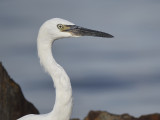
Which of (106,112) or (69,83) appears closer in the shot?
(69,83)

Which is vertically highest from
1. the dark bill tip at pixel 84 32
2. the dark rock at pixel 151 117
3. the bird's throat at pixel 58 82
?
the dark bill tip at pixel 84 32

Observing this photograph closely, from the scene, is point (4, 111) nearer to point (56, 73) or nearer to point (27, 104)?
point (27, 104)

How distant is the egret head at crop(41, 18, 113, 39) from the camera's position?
1041 centimetres

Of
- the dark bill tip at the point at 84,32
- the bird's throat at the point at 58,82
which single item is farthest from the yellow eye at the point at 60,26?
the bird's throat at the point at 58,82

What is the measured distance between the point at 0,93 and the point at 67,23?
17.0ft

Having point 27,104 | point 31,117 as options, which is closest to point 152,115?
point 27,104

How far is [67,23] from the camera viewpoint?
10602 mm

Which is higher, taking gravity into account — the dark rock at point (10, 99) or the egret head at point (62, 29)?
the egret head at point (62, 29)

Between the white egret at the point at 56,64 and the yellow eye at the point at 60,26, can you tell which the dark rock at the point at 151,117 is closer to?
the white egret at the point at 56,64

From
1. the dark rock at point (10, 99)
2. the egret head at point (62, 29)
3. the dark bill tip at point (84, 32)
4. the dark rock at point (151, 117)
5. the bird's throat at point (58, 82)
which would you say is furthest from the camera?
the dark rock at point (151, 117)

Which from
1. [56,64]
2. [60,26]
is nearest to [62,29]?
[60,26]

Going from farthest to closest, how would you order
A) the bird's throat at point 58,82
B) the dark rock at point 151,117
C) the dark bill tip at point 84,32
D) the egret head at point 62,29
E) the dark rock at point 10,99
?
the dark rock at point 151,117 < the dark rock at point 10,99 < the dark bill tip at point 84,32 < the egret head at point 62,29 < the bird's throat at point 58,82

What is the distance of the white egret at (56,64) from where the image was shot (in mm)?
10228

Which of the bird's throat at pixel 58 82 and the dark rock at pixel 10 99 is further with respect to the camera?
the dark rock at pixel 10 99
